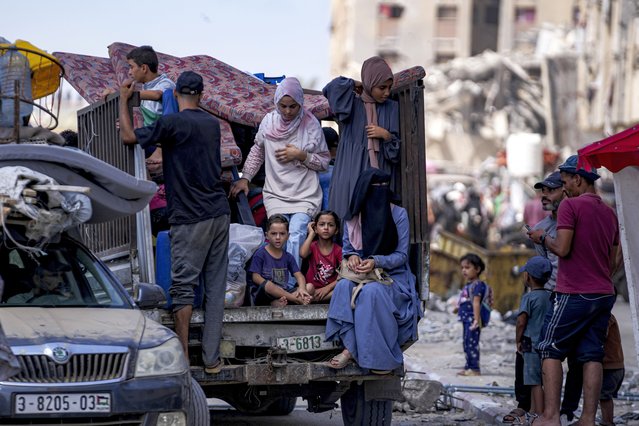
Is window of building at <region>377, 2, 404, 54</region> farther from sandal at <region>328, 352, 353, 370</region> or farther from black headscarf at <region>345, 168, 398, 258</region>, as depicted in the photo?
sandal at <region>328, 352, 353, 370</region>

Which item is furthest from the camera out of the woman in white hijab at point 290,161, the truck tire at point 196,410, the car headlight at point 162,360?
the woman in white hijab at point 290,161

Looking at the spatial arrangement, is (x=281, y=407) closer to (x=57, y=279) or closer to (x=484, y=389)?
(x=484, y=389)

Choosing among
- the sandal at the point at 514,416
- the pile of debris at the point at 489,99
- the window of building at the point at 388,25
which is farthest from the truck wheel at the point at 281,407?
the window of building at the point at 388,25

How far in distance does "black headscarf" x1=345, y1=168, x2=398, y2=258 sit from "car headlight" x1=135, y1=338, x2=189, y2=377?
2332mm

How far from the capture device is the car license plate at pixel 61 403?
6398 millimetres

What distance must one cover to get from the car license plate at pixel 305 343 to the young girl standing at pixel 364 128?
3.56 feet

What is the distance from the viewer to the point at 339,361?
8.75m

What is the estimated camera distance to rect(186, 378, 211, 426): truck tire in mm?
7008

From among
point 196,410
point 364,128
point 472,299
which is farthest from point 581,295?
point 472,299

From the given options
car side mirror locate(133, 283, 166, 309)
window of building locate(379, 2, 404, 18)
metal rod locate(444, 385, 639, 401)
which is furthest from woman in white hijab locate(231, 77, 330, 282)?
window of building locate(379, 2, 404, 18)

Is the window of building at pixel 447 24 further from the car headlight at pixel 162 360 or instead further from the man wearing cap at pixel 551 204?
the car headlight at pixel 162 360

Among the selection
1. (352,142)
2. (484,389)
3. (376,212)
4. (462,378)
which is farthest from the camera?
(462,378)

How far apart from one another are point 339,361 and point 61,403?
2.67 meters

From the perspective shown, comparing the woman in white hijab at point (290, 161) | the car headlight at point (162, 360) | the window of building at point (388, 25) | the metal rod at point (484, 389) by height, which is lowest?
the metal rod at point (484, 389)
